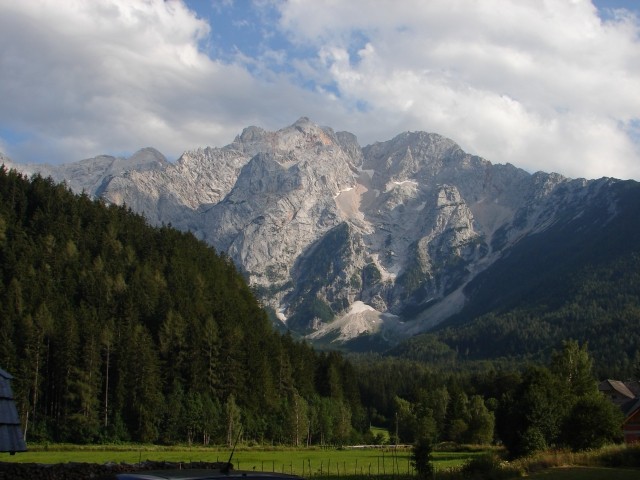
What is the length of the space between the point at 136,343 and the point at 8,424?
268 ft

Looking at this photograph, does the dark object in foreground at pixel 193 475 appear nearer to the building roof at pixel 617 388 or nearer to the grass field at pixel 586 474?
the grass field at pixel 586 474

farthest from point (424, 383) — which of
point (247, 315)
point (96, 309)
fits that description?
point (96, 309)

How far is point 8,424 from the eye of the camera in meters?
25.0

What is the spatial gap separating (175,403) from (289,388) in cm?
3179

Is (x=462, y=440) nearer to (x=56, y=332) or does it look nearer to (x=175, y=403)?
(x=175, y=403)

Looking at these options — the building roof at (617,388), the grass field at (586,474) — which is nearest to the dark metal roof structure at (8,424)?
the grass field at (586,474)

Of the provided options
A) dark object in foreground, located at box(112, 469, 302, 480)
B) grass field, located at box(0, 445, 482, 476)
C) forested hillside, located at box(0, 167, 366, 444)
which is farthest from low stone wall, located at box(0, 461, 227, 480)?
forested hillside, located at box(0, 167, 366, 444)

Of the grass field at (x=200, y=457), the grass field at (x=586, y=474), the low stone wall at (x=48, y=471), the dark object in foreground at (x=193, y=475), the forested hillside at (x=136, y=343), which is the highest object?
the forested hillside at (x=136, y=343)

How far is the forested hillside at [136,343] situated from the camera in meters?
96.1

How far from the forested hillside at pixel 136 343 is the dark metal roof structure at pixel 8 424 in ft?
223

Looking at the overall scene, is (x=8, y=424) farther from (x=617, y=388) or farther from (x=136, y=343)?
(x=617, y=388)

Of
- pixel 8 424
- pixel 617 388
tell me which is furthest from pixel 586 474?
pixel 617 388

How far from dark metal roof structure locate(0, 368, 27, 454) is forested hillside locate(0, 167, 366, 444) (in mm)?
68097

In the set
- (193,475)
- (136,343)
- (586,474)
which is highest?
(136,343)
